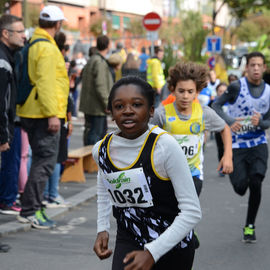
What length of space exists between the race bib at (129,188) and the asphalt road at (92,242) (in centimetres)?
257

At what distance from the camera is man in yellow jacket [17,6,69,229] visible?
7414 millimetres

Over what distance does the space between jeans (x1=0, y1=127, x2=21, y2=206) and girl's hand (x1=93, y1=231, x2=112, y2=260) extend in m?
4.66

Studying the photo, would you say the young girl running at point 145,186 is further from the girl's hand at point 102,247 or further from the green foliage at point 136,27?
the green foliage at point 136,27

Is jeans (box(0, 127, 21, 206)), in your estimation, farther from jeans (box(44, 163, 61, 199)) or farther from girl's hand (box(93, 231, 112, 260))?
girl's hand (box(93, 231, 112, 260))

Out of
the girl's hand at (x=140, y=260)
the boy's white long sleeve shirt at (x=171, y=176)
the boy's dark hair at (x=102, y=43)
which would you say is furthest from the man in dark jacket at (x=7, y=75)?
the boy's dark hair at (x=102, y=43)

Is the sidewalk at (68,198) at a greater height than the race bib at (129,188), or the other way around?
the race bib at (129,188)

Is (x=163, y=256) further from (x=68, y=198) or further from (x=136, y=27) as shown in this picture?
(x=136, y=27)

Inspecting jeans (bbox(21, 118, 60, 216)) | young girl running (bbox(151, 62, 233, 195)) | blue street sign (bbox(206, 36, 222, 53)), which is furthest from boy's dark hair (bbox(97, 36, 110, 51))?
blue street sign (bbox(206, 36, 222, 53))

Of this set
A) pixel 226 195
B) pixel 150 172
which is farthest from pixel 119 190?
pixel 226 195

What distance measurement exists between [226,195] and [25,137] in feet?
9.93

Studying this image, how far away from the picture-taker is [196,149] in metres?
5.81

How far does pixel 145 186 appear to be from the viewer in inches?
136

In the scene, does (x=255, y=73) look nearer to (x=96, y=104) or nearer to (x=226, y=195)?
(x=226, y=195)

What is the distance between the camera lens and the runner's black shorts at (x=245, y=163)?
24.3 ft
